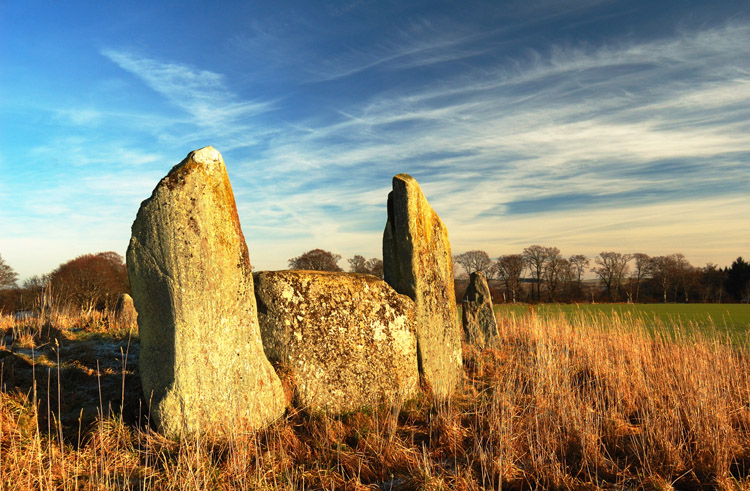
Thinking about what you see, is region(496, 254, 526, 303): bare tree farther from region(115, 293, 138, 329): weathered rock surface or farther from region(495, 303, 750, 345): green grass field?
region(115, 293, 138, 329): weathered rock surface

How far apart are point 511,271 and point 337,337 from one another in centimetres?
4643

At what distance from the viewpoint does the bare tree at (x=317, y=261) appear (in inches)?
1267

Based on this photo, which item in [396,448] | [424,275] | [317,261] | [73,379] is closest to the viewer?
[396,448]

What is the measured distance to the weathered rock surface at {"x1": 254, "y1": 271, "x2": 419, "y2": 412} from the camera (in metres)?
6.04

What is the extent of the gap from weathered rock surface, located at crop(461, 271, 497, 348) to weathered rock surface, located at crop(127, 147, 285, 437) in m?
8.29

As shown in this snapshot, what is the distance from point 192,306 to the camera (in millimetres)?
5098

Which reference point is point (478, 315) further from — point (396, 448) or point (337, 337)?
point (396, 448)

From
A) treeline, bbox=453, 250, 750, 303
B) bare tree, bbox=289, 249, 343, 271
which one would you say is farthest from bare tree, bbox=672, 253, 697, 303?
bare tree, bbox=289, 249, 343, 271

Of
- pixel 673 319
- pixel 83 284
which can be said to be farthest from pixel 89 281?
pixel 673 319

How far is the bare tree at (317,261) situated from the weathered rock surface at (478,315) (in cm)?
1904

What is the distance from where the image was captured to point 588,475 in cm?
499

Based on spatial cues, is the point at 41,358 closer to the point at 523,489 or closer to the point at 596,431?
the point at 523,489

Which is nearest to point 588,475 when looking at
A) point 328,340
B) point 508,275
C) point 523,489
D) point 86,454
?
point 523,489

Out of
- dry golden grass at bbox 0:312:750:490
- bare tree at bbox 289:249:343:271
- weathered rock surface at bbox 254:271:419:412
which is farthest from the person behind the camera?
bare tree at bbox 289:249:343:271
